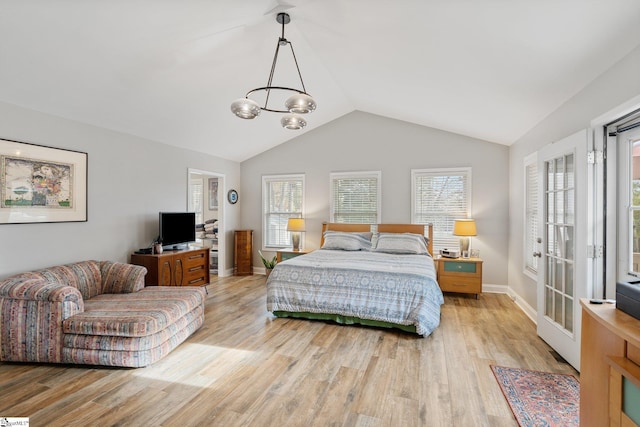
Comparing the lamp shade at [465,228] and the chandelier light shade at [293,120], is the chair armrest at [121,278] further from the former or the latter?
the lamp shade at [465,228]

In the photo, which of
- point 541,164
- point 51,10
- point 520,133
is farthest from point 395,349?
point 51,10

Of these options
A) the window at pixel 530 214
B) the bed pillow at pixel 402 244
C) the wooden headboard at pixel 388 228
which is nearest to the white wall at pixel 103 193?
the wooden headboard at pixel 388 228

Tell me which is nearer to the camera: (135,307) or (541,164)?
(135,307)

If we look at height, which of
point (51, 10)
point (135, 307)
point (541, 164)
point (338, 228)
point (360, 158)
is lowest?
point (135, 307)

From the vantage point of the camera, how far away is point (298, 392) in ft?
7.55

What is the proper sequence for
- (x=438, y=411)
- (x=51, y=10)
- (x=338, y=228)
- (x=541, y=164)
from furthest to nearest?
(x=338, y=228) → (x=541, y=164) → (x=51, y=10) → (x=438, y=411)

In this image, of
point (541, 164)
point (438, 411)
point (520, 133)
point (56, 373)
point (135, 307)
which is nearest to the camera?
point (438, 411)

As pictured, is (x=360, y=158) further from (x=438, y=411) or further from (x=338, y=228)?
(x=438, y=411)

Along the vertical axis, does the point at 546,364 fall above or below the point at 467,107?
below

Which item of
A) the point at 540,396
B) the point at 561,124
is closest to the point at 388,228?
the point at 561,124

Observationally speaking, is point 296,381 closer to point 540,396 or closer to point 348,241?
point 540,396

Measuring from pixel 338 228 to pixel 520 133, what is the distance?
3.17 meters

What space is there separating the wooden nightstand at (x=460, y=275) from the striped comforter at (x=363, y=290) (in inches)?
33.6

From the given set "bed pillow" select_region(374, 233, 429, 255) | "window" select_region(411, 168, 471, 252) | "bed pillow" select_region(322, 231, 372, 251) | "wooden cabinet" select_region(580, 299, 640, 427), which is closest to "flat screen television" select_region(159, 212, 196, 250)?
"bed pillow" select_region(322, 231, 372, 251)
